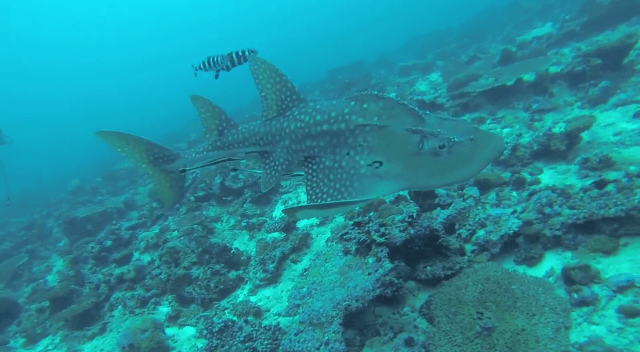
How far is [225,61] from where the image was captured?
1012 cm

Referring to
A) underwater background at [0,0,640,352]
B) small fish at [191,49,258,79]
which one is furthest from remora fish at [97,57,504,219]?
small fish at [191,49,258,79]

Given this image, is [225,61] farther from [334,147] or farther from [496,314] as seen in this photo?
[496,314]

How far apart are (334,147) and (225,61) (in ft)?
22.4

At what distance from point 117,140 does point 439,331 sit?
594cm

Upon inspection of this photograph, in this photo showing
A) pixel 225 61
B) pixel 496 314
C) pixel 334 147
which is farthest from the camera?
pixel 225 61

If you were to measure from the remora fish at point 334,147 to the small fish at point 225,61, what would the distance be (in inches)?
154

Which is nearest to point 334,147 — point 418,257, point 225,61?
point 418,257

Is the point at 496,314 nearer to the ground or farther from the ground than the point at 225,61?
nearer to the ground

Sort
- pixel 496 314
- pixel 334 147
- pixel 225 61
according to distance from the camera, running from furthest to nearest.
Answer: pixel 225 61, pixel 334 147, pixel 496 314

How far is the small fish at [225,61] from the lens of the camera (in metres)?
9.71

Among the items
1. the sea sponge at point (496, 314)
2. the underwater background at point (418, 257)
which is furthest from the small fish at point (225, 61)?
the sea sponge at point (496, 314)

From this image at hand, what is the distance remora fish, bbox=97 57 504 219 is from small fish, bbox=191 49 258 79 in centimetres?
392

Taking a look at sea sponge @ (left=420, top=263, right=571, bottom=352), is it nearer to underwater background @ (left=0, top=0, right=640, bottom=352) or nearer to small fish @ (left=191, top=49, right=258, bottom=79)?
underwater background @ (left=0, top=0, right=640, bottom=352)

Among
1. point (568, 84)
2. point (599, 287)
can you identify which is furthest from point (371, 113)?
point (568, 84)
